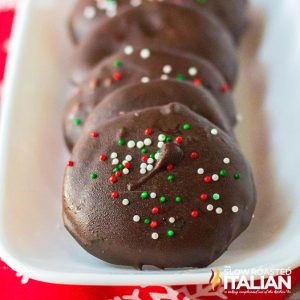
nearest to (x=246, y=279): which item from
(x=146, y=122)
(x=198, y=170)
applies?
(x=198, y=170)

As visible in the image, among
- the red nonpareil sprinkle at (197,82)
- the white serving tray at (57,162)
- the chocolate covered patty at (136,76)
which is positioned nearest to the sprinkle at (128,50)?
the chocolate covered patty at (136,76)

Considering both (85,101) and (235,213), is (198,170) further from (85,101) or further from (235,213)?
(85,101)

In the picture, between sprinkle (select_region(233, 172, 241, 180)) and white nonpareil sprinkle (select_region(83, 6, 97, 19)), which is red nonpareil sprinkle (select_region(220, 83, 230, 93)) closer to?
sprinkle (select_region(233, 172, 241, 180))

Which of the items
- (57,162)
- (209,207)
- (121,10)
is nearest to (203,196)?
(209,207)

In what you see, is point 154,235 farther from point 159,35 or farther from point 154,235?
point 159,35

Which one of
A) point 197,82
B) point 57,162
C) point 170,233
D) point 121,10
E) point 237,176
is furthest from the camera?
point 121,10

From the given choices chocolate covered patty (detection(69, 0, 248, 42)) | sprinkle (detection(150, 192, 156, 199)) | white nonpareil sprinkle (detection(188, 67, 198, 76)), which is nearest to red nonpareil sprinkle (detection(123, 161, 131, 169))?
sprinkle (detection(150, 192, 156, 199))
